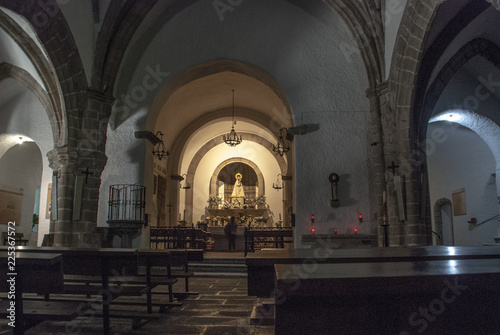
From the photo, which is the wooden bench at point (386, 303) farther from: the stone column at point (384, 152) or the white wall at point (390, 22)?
the white wall at point (390, 22)

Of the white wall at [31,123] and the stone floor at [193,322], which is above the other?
the white wall at [31,123]

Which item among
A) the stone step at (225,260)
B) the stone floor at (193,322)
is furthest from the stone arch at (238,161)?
the stone floor at (193,322)

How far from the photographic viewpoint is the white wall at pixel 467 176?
1215 cm

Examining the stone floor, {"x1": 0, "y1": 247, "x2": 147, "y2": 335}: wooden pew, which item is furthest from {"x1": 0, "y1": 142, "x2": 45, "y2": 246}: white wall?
{"x1": 0, "y1": 247, "x2": 147, "y2": 335}: wooden pew

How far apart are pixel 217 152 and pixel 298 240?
12371 millimetres

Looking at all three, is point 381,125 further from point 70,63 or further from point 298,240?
point 70,63

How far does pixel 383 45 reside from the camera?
350 inches

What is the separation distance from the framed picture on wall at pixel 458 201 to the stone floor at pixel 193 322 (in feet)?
32.7

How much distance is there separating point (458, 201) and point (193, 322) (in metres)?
11.7

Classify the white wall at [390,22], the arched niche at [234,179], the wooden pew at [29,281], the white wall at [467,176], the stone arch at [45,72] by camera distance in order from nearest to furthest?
the wooden pew at [29,281], the white wall at [390,22], the stone arch at [45,72], the white wall at [467,176], the arched niche at [234,179]

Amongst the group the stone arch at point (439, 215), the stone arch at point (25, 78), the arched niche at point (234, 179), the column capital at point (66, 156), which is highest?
the stone arch at point (25, 78)

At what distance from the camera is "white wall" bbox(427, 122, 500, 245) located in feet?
39.9

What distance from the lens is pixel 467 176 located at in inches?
509

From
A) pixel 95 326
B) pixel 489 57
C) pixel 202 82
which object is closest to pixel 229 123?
pixel 202 82
